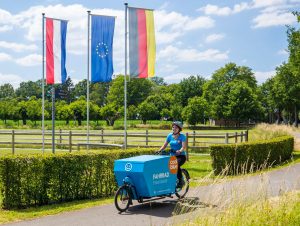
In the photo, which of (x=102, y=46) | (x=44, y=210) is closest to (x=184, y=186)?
(x=44, y=210)

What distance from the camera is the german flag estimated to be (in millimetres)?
18906

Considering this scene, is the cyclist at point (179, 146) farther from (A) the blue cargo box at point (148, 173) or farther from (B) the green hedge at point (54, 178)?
(B) the green hedge at point (54, 178)

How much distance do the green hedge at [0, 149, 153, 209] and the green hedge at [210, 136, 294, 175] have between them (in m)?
4.21

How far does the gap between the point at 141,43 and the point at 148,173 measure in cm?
1011

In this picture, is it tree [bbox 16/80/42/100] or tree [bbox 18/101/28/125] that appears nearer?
tree [bbox 18/101/28/125]

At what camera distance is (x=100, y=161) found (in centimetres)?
1188

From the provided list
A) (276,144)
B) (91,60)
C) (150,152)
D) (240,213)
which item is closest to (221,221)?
(240,213)

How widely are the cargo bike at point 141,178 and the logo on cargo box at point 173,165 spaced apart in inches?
3.8

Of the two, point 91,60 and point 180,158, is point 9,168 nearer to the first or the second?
point 180,158

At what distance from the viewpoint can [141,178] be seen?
→ 32.0 feet

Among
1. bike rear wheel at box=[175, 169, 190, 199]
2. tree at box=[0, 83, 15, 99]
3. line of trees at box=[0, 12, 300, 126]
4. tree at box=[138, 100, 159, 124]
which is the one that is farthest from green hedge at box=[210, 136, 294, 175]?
tree at box=[0, 83, 15, 99]

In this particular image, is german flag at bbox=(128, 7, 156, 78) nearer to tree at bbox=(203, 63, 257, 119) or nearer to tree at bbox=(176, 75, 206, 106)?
tree at bbox=(203, 63, 257, 119)

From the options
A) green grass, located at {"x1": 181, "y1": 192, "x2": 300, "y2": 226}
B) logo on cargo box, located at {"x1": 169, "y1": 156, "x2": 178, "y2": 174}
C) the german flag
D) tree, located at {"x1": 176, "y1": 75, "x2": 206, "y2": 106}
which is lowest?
green grass, located at {"x1": 181, "y1": 192, "x2": 300, "y2": 226}

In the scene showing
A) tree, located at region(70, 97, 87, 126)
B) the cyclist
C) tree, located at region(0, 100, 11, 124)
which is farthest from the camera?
tree, located at region(0, 100, 11, 124)
